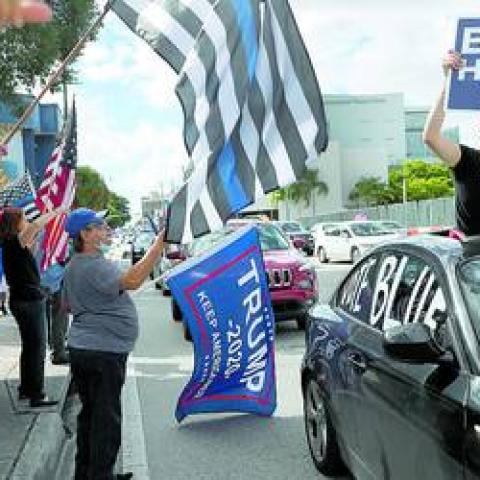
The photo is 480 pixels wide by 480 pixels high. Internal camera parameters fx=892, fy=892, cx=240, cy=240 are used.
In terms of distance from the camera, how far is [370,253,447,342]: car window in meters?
3.84

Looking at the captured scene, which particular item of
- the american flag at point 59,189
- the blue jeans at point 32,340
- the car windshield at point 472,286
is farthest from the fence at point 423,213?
the car windshield at point 472,286

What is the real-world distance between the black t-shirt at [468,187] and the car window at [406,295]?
0.62 metres

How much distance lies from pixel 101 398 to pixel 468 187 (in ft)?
7.80

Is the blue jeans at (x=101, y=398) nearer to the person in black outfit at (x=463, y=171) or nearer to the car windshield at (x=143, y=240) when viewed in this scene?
the person in black outfit at (x=463, y=171)

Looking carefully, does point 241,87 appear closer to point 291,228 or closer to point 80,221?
point 80,221

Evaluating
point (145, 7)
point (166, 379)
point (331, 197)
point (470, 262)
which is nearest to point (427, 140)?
point (470, 262)

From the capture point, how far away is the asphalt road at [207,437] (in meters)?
5.92

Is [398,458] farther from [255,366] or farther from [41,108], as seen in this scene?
[41,108]

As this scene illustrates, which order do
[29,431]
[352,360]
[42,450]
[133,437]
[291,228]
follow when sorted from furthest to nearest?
1. [291,228]
2. [133,437]
3. [29,431]
4. [42,450]
5. [352,360]

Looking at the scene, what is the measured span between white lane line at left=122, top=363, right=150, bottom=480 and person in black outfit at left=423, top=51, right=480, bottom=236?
8.56 feet

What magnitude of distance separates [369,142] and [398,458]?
145 m

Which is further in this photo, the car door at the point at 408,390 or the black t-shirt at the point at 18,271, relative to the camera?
the black t-shirt at the point at 18,271

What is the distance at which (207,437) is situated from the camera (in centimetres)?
688

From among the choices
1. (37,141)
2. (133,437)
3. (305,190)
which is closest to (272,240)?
(133,437)
